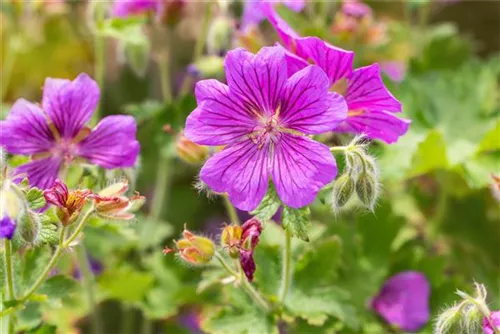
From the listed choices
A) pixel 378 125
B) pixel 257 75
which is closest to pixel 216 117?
pixel 257 75

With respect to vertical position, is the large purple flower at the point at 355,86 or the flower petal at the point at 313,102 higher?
the large purple flower at the point at 355,86

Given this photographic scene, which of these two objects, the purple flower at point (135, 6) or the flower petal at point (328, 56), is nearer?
the flower petal at point (328, 56)

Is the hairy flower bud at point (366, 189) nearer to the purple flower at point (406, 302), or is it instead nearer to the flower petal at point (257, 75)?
the flower petal at point (257, 75)

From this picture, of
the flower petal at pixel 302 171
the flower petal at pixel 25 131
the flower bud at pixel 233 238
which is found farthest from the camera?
the flower petal at pixel 25 131

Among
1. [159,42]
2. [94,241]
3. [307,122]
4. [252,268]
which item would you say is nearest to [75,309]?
[94,241]

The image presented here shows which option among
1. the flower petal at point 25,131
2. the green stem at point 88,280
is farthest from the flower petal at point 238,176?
the green stem at point 88,280

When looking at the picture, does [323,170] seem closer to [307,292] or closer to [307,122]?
[307,122]
